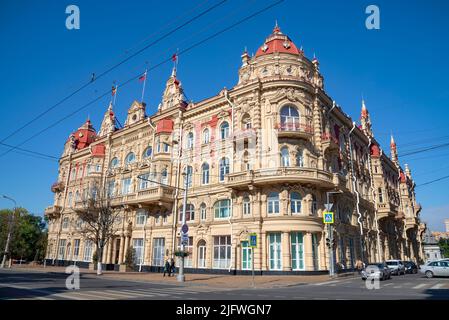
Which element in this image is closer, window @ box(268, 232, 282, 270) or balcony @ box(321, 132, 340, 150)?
window @ box(268, 232, 282, 270)

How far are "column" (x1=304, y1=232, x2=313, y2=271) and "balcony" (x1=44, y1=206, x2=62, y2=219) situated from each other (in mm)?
45184

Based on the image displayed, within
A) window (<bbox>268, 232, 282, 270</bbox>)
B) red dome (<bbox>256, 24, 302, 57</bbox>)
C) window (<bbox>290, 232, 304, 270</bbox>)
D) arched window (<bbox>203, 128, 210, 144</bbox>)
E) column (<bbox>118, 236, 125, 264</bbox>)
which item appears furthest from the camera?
column (<bbox>118, 236, 125, 264</bbox>)

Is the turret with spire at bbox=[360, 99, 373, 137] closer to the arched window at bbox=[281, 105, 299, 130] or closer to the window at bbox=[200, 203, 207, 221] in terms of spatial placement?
the arched window at bbox=[281, 105, 299, 130]

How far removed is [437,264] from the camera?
29.1 meters

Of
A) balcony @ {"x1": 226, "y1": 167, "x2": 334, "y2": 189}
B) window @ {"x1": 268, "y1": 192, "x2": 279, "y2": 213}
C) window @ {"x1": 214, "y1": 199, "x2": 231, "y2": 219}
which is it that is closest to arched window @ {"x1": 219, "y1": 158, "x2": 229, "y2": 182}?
window @ {"x1": 214, "y1": 199, "x2": 231, "y2": 219}

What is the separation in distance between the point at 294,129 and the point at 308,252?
463 inches

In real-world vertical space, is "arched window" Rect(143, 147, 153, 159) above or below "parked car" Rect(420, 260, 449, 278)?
above

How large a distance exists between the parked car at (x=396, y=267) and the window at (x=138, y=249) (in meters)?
27.8

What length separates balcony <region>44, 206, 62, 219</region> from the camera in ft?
186

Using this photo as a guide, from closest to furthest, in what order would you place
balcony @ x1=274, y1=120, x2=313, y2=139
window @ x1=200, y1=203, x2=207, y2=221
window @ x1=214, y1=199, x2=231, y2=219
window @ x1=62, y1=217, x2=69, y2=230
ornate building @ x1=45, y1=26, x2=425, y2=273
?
ornate building @ x1=45, y1=26, x2=425, y2=273, balcony @ x1=274, y1=120, x2=313, y2=139, window @ x1=214, y1=199, x2=231, y2=219, window @ x1=200, y1=203, x2=207, y2=221, window @ x1=62, y1=217, x2=69, y2=230

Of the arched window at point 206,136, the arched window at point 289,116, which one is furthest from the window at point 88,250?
the arched window at point 289,116

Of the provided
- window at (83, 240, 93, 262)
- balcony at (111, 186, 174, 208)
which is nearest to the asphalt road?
balcony at (111, 186, 174, 208)

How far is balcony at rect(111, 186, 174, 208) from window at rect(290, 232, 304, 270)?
14872mm

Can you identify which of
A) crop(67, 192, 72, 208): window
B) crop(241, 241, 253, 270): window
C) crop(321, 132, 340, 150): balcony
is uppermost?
crop(321, 132, 340, 150): balcony
